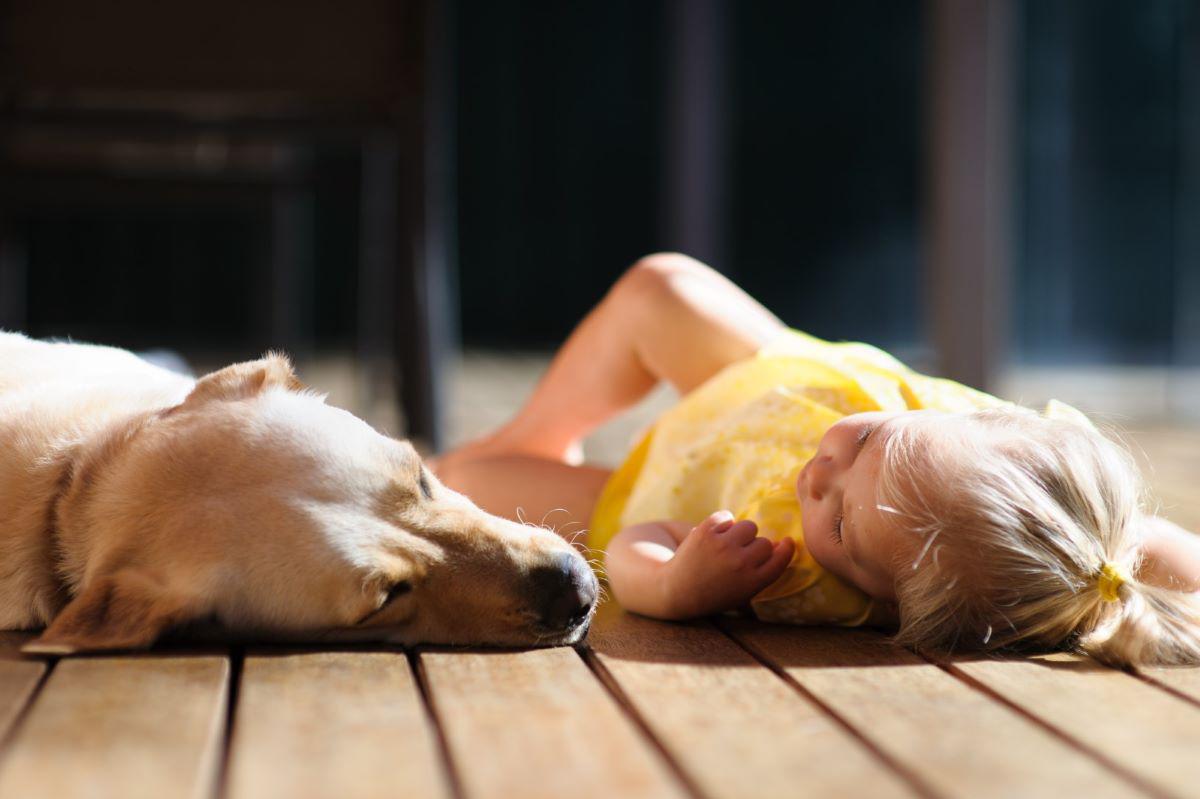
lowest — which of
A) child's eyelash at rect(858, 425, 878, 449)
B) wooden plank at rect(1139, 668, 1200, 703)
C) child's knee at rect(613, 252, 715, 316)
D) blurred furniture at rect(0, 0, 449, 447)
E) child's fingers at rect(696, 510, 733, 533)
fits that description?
wooden plank at rect(1139, 668, 1200, 703)

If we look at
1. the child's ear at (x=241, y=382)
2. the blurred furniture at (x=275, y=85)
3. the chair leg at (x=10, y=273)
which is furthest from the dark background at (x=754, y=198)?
the child's ear at (x=241, y=382)

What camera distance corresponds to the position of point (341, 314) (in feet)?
26.4

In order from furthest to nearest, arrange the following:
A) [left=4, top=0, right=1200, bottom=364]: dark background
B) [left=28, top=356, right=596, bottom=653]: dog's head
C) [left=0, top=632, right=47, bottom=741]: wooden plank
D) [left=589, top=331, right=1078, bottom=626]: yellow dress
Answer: [left=4, top=0, right=1200, bottom=364]: dark background → [left=589, top=331, right=1078, bottom=626]: yellow dress → [left=28, top=356, right=596, bottom=653]: dog's head → [left=0, top=632, right=47, bottom=741]: wooden plank

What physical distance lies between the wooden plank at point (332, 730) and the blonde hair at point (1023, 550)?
57cm

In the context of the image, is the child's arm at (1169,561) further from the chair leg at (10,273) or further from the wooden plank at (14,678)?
the chair leg at (10,273)

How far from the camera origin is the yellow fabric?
162 centimetres

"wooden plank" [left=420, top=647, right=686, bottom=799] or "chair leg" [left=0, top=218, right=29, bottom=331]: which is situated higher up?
"chair leg" [left=0, top=218, right=29, bottom=331]

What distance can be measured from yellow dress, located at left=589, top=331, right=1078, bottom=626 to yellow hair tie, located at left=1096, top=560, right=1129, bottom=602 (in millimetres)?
288

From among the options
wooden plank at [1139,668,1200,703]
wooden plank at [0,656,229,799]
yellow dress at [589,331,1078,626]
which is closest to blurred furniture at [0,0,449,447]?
yellow dress at [589,331,1078,626]

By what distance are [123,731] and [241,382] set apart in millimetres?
443

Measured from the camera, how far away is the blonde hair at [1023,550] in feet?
4.62

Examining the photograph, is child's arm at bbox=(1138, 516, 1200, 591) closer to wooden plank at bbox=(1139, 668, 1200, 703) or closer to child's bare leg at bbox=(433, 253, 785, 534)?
wooden plank at bbox=(1139, 668, 1200, 703)

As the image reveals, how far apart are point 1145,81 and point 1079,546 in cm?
498

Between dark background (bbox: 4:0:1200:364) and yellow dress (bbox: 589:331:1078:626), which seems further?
dark background (bbox: 4:0:1200:364)
